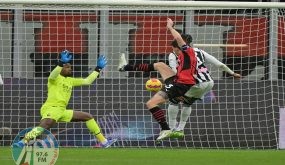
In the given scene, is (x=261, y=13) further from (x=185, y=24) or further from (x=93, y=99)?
(x=93, y=99)

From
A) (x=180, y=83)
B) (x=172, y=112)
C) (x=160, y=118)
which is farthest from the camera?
(x=172, y=112)

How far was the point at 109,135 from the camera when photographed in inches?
694

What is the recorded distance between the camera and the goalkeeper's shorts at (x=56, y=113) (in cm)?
1443

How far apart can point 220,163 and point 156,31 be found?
5194 mm

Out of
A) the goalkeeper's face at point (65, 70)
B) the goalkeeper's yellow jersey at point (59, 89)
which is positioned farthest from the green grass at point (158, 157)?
the goalkeeper's face at point (65, 70)

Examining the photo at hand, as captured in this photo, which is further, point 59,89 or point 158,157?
point 59,89

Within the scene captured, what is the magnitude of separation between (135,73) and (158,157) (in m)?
4.02

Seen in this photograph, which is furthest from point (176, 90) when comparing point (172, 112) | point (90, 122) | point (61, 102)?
point (61, 102)

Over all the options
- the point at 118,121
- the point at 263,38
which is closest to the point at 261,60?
the point at 263,38

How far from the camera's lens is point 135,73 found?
17750 millimetres

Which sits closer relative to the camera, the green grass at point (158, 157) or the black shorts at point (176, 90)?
the green grass at point (158, 157)

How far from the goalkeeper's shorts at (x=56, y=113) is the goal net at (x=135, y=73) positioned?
2.63 m

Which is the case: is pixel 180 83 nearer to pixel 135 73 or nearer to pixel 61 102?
pixel 61 102

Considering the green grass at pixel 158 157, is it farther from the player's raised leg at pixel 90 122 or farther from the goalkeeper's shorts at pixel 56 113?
the goalkeeper's shorts at pixel 56 113
